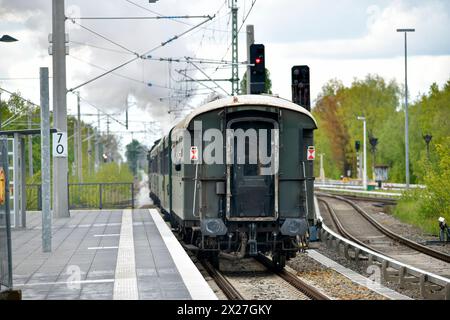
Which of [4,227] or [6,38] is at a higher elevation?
[6,38]

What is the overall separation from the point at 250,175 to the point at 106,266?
3621mm

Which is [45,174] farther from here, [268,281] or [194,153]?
[268,281]

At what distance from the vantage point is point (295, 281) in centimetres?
1580

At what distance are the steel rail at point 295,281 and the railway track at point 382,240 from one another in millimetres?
3933

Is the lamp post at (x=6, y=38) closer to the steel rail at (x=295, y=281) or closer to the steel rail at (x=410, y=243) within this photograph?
the steel rail at (x=295, y=281)

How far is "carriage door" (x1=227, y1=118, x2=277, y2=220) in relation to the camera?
16.4m

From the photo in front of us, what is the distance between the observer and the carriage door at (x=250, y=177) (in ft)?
53.7

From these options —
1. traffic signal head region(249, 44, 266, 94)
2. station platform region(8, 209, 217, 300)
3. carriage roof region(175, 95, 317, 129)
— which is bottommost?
station platform region(8, 209, 217, 300)

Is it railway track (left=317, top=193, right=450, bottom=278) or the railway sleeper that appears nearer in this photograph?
the railway sleeper

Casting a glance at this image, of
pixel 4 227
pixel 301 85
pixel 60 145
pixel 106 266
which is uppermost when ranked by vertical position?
pixel 301 85

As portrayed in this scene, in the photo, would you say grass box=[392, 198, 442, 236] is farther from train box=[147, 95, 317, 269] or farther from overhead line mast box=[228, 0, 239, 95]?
train box=[147, 95, 317, 269]

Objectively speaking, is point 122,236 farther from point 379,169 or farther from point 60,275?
point 379,169

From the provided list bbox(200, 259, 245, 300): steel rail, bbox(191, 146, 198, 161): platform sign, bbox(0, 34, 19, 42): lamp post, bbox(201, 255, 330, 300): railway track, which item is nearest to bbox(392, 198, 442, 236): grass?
bbox(201, 255, 330, 300): railway track

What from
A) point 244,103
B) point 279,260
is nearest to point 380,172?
point 279,260
